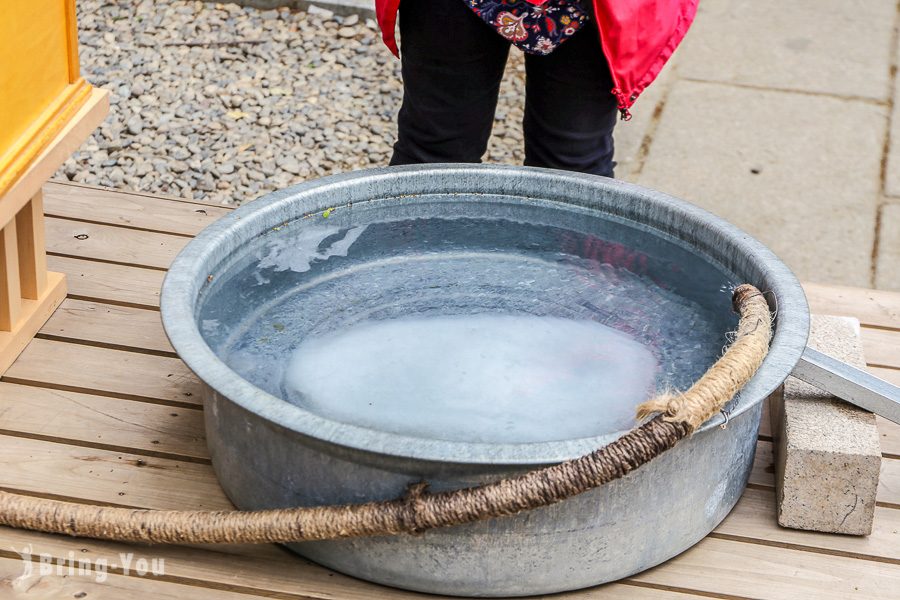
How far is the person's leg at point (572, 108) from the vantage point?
202 cm

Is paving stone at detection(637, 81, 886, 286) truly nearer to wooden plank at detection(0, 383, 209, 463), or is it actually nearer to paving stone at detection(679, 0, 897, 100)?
paving stone at detection(679, 0, 897, 100)

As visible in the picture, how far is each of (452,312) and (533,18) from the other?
525 millimetres

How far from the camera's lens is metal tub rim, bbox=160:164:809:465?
4.85 ft

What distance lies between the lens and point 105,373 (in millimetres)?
2051

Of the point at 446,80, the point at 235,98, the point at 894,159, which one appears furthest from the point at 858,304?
the point at 235,98

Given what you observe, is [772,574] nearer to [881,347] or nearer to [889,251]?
[881,347]

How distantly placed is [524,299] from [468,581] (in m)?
0.64

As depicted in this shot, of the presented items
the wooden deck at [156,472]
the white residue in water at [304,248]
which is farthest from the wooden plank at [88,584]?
the white residue in water at [304,248]

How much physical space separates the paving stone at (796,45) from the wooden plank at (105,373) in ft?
8.53

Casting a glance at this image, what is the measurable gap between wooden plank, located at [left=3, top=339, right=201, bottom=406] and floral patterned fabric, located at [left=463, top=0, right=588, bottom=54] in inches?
32.3

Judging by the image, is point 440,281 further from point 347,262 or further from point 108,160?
point 108,160

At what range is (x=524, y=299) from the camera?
209 centimetres

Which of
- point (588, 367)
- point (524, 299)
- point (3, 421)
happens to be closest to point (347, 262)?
point (524, 299)

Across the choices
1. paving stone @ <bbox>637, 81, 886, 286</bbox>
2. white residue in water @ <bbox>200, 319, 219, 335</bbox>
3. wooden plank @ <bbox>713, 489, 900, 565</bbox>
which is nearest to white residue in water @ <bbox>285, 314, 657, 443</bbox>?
white residue in water @ <bbox>200, 319, 219, 335</bbox>
